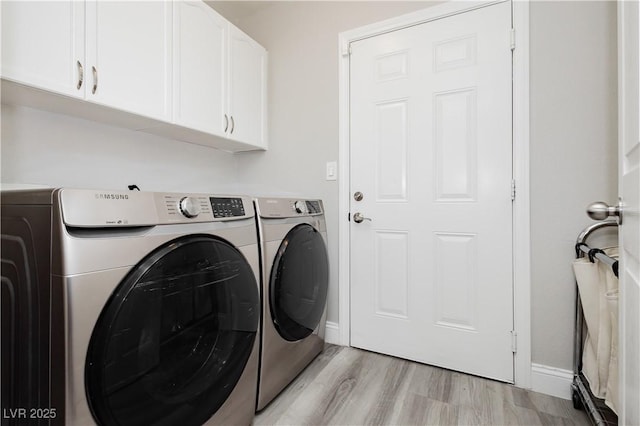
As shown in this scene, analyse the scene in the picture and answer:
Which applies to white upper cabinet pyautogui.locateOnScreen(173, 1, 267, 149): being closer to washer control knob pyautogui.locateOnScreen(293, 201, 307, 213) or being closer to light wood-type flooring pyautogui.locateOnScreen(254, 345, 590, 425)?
washer control knob pyautogui.locateOnScreen(293, 201, 307, 213)

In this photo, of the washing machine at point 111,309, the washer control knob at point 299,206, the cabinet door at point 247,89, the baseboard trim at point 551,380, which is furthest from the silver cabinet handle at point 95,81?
the baseboard trim at point 551,380

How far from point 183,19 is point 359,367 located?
7.00 ft

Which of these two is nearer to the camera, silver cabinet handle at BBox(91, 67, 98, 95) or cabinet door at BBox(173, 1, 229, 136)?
silver cabinet handle at BBox(91, 67, 98, 95)

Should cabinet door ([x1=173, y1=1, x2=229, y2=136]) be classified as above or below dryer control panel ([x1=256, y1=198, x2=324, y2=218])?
above

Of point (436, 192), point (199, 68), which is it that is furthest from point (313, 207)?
point (199, 68)

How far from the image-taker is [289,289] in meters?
1.50

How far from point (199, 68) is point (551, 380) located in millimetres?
2447

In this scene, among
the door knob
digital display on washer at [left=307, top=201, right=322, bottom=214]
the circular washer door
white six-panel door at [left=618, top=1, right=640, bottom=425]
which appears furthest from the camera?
the door knob

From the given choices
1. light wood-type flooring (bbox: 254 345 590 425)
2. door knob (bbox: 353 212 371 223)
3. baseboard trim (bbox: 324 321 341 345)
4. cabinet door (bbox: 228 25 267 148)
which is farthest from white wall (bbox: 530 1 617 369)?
cabinet door (bbox: 228 25 267 148)

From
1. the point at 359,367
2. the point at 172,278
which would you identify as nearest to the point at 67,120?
the point at 172,278

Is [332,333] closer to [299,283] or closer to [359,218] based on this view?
[299,283]

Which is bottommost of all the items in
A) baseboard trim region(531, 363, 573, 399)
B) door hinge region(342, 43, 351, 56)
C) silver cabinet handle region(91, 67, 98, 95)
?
baseboard trim region(531, 363, 573, 399)

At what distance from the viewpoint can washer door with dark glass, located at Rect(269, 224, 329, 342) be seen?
4.71ft

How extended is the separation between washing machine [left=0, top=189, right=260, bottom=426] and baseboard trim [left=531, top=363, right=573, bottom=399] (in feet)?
4.94
